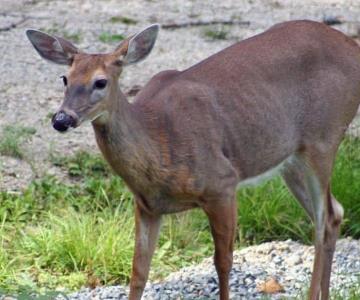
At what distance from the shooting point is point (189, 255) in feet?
30.9

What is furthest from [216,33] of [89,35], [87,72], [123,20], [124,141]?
[87,72]

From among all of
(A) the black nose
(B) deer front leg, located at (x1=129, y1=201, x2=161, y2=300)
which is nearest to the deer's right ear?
(A) the black nose

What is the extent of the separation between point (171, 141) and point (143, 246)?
2.33 ft

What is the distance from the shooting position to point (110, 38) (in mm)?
12773

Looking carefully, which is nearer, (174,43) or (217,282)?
(217,282)

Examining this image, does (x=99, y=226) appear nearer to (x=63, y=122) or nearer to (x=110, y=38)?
(x=63, y=122)

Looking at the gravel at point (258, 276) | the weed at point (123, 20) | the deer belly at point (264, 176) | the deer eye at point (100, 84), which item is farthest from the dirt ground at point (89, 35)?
the deer eye at point (100, 84)

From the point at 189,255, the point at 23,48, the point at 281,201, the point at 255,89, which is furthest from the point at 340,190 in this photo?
the point at 23,48

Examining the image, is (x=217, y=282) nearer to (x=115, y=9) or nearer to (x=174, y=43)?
(x=174, y=43)

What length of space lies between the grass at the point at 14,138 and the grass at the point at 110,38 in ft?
6.96

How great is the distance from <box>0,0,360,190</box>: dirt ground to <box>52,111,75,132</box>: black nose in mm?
3463

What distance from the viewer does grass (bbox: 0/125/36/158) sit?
412 inches

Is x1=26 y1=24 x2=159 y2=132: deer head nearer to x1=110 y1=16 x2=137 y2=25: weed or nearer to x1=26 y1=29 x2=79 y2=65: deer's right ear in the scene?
x1=26 y1=29 x2=79 y2=65: deer's right ear

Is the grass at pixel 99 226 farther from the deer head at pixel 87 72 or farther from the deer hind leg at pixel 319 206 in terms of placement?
the deer head at pixel 87 72
